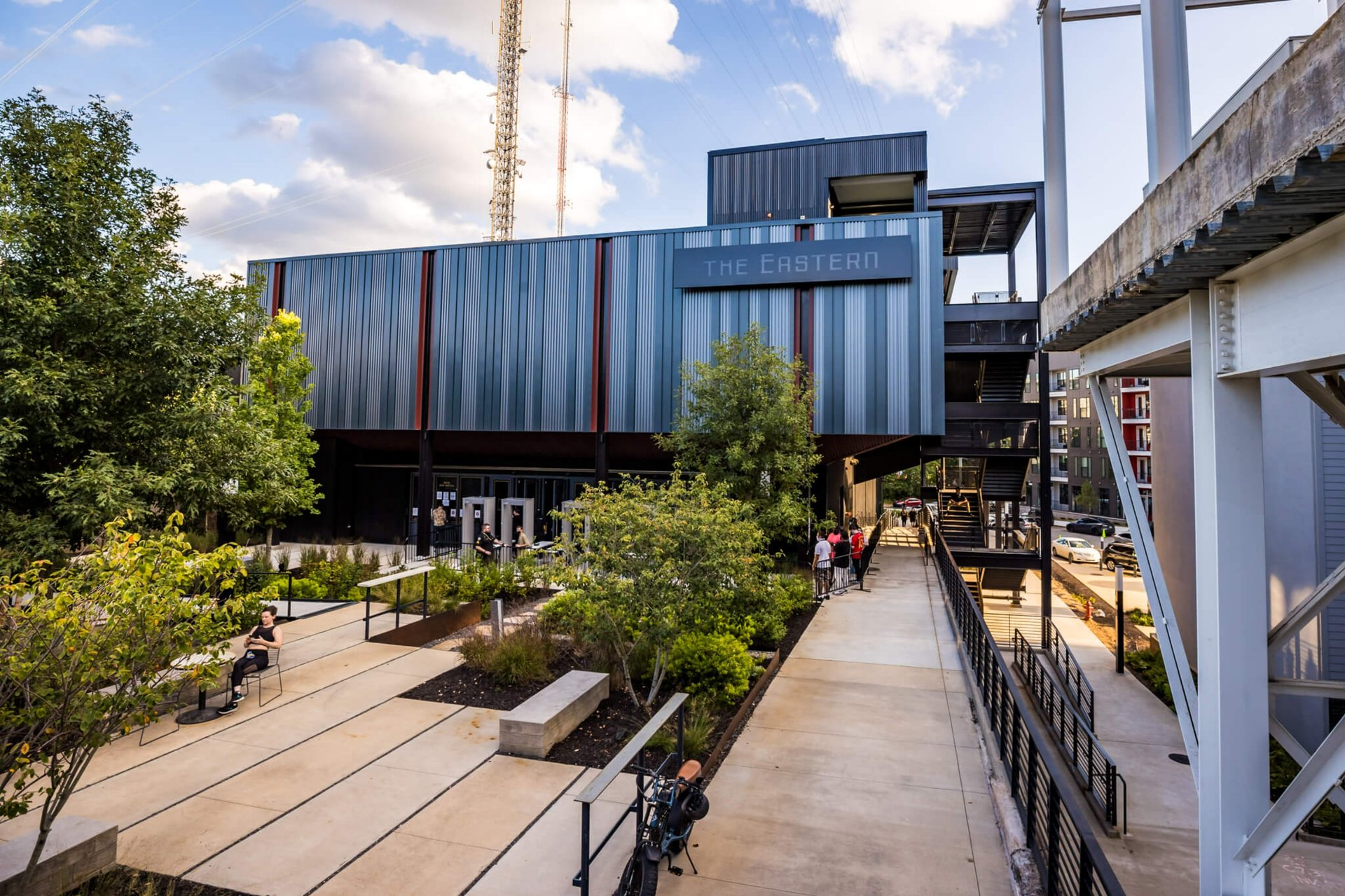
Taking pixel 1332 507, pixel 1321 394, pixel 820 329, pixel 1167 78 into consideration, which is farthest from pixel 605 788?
pixel 820 329

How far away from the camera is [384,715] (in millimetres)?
9312

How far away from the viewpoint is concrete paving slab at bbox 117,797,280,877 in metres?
5.79

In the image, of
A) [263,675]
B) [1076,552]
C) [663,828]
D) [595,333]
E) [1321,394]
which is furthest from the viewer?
[1076,552]

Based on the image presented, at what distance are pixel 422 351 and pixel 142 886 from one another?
22.5m

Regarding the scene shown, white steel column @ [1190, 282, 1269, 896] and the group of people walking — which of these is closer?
white steel column @ [1190, 282, 1269, 896]

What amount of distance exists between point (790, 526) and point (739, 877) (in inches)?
491

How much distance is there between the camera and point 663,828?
5590mm

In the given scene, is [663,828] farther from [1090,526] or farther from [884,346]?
[1090,526]

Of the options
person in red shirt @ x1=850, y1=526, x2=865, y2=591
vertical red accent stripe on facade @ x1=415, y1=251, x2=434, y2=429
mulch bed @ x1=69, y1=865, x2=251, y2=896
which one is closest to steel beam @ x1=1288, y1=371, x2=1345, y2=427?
mulch bed @ x1=69, y1=865, x2=251, y2=896

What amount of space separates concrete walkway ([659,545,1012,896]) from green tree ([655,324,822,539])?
18.6 feet

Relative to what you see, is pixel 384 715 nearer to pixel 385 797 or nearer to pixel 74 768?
pixel 385 797

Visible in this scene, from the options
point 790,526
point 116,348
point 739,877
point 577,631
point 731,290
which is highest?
point 731,290

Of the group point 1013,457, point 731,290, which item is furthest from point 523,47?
point 1013,457

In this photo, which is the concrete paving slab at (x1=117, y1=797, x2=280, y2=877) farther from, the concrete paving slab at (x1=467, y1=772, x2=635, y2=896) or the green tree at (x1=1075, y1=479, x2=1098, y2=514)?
the green tree at (x1=1075, y1=479, x2=1098, y2=514)
